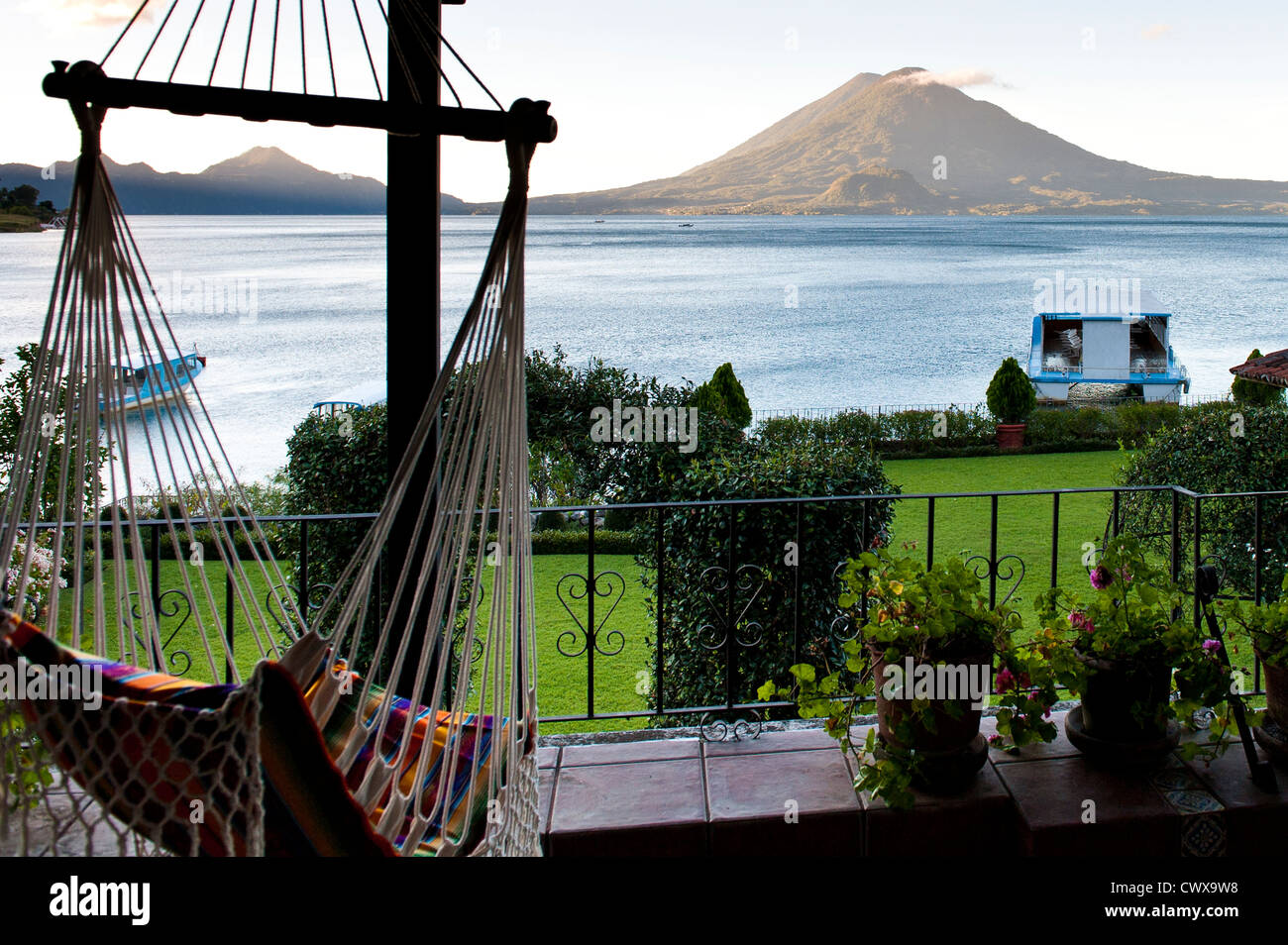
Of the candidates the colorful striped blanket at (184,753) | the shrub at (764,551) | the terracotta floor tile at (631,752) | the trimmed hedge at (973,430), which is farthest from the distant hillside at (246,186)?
the colorful striped blanket at (184,753)

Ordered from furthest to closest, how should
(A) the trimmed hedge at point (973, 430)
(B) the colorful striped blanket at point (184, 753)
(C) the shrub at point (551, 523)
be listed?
(A) the trimmed hedge at point (973, 430)
(C) the shrub at point (551, 523)
(B) the colorful striped blanket at point (184, 753)

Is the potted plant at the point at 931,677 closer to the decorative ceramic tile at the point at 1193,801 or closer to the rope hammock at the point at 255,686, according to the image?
the decorative ceramic tile at the point at 1193,801

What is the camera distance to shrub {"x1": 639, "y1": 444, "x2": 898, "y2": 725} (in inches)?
109

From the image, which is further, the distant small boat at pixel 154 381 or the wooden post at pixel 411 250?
the wooden post at pixel 411 250

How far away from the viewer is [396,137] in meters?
1.53

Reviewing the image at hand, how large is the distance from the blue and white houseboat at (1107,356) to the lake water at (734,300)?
316 cm

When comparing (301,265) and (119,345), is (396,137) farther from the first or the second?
(301,265)

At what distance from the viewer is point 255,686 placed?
740mm

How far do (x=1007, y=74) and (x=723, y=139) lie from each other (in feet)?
59.2

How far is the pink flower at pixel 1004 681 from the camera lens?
1.76 m

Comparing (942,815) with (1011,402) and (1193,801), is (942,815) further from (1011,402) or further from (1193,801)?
(1011,402)

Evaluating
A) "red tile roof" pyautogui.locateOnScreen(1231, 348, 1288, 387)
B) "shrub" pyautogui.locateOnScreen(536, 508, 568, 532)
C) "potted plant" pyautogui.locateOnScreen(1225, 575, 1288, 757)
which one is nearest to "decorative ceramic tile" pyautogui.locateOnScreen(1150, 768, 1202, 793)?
"potted plant" pyautogui.locateOnScreen(1225, 575, 1288, 757)

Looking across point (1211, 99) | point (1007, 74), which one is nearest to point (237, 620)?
point (1211, 99)

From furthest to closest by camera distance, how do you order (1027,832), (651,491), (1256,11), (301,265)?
(301,265)
(1256,11)
(651,491)
(1027,832)
